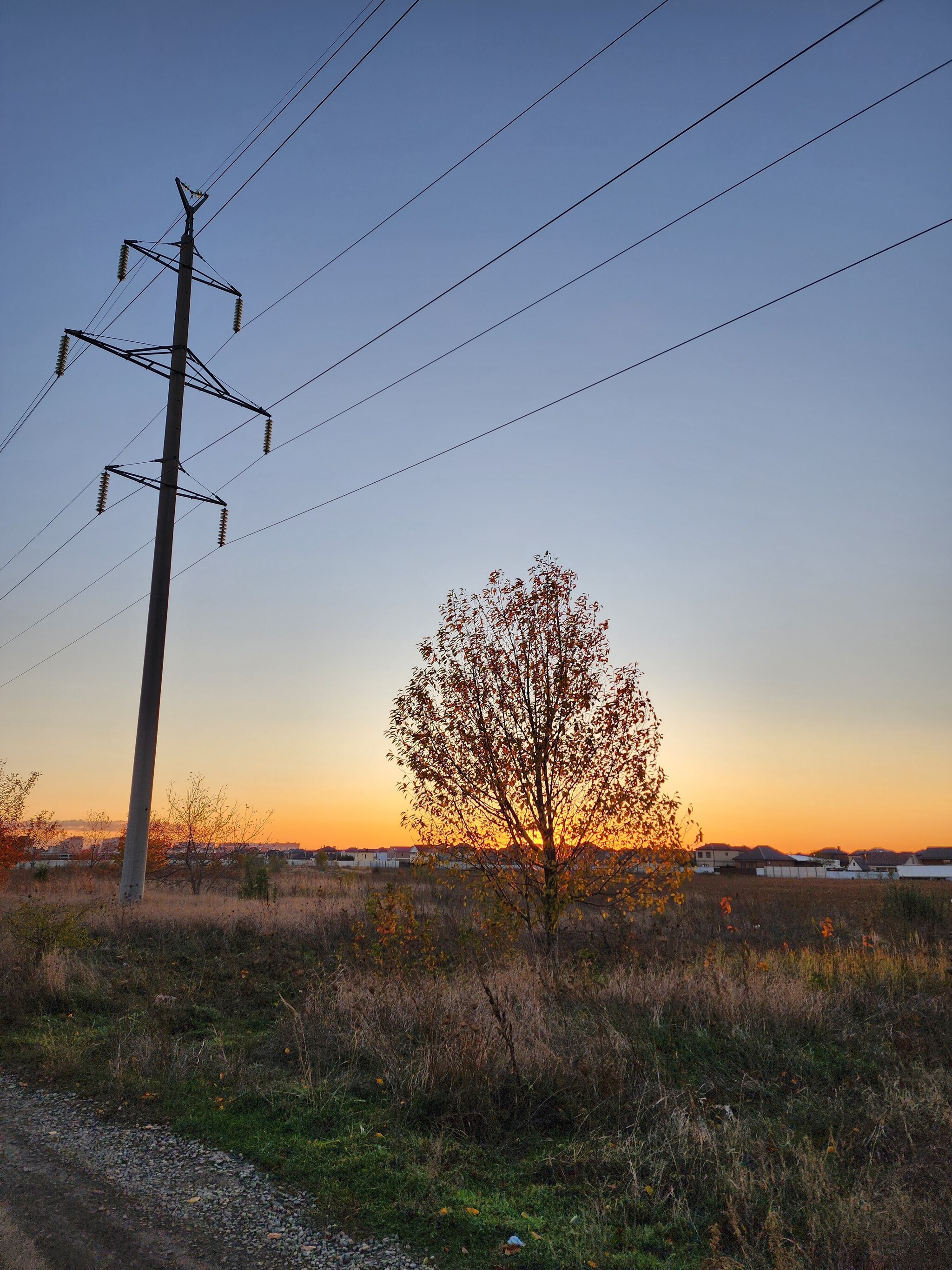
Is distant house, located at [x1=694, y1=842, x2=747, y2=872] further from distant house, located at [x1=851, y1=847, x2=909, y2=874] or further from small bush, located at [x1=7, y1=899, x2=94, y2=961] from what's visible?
small bush, located at [x1=7, y1=899, x2=94, y2=961]

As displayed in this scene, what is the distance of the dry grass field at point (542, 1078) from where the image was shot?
14.3 feet

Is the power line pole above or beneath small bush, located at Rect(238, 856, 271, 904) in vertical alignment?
above

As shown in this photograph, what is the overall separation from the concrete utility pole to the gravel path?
10.3 meters

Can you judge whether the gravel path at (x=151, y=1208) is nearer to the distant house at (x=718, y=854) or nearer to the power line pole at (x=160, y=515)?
the power line pole at (x=160, y=515)

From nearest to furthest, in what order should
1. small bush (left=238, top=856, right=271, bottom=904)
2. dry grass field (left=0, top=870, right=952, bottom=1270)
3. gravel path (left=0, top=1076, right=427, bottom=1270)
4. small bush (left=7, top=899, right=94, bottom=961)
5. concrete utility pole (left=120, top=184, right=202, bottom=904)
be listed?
gravel path (left=0, top=1076, right=427, bottom=1270) < dry grass field (left=0, top=870, right=952, bottom=1270) < small bush (left=7, top=899, right=94, bottom=961) < concrete utility pole (left=120, top=184, right=202, bottom=904) < small bush (left=238, top=856, right=271, bottom=904)

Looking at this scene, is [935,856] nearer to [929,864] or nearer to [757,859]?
[929,864]

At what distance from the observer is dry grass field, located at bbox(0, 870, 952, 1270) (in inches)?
171

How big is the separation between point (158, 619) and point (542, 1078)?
12996mm

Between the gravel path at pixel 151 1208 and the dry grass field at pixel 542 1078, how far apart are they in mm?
241

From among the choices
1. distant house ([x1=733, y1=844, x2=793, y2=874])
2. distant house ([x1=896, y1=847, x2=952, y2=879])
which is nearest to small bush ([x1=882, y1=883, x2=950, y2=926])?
distant house ([x1=896, y1=847, x2=952, y2=879])

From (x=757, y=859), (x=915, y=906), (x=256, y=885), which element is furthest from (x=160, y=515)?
(x=757, y=859)

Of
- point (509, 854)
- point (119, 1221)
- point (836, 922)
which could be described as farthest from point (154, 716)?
point (836, 922)

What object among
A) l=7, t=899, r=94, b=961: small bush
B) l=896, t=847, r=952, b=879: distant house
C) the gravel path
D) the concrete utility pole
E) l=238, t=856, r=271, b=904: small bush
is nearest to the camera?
the gravel path

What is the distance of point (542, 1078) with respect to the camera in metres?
6.18
